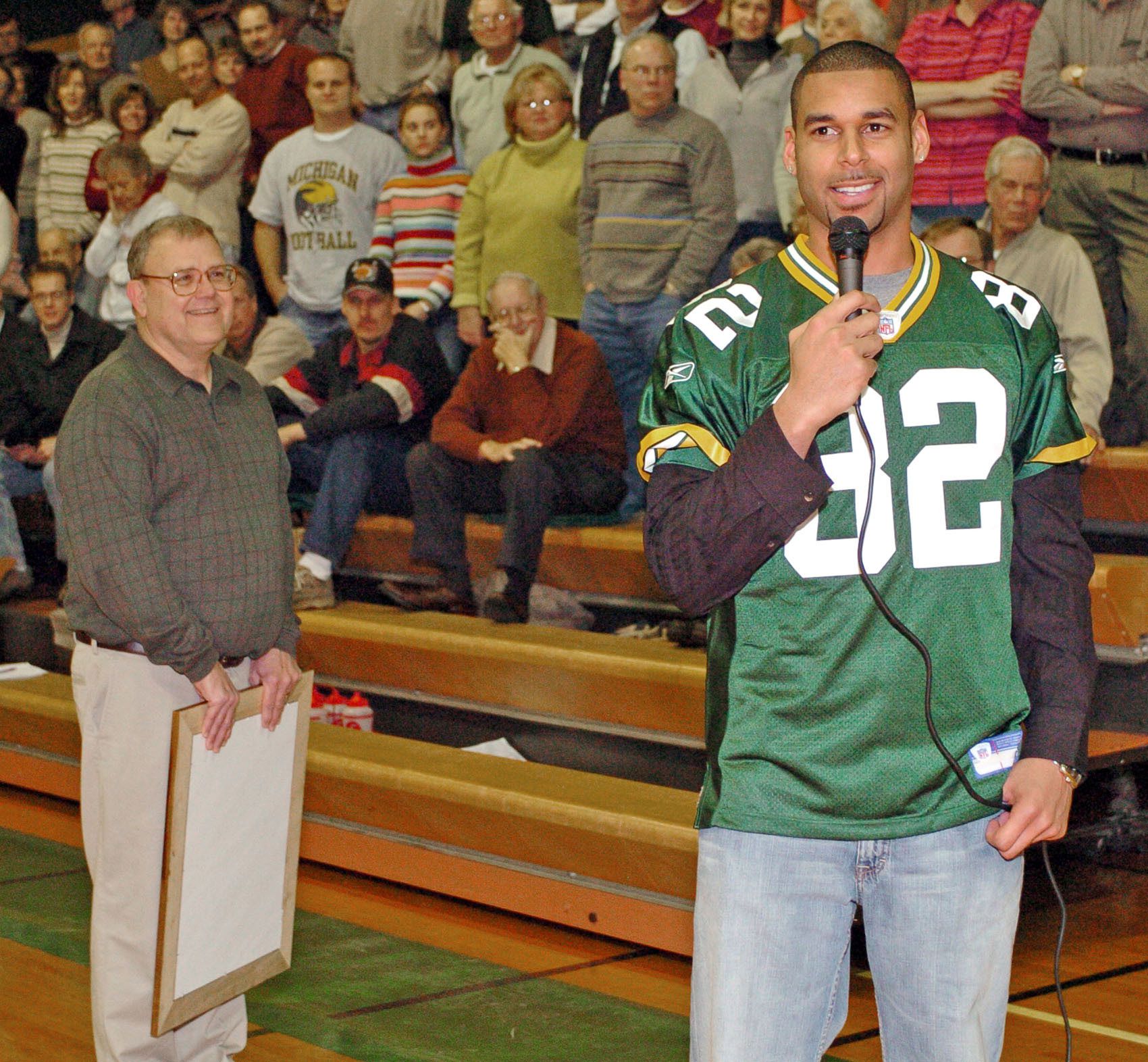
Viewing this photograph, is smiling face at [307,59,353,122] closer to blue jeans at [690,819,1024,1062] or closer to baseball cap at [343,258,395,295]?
baseball cap at [343,258,395,295]

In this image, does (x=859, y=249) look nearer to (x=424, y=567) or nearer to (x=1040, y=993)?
(x=1040, y=993)

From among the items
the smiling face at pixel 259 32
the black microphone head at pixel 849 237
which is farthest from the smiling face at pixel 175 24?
the black microphone head at pixel 849 237

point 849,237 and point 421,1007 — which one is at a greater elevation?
point 849,237

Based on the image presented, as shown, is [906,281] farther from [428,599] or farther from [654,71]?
[654,71]

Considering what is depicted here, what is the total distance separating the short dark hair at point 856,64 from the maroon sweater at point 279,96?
5790 millimetres

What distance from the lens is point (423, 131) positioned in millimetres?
6070

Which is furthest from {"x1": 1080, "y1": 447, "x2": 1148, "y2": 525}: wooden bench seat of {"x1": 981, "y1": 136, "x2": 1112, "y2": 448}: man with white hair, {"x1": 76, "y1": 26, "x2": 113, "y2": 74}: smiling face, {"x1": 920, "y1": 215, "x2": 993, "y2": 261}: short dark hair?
{"x1": 76, "y1": 26, "x2": 113, "y2": 74}: smiling face

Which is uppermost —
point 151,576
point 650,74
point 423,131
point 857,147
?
point 650,74

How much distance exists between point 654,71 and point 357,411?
59.4 inches

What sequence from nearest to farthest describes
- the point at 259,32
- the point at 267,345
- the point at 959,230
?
1. the point at 959,230
2. the point at 267,345
3. the point at 259,32

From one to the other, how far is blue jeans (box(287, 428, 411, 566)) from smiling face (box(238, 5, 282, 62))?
7.69 feet

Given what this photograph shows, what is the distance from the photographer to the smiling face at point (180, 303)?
2.82m

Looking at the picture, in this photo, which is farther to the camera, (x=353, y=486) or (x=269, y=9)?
(x=269, y=9)

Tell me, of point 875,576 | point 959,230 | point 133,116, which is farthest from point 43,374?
point 875,576
